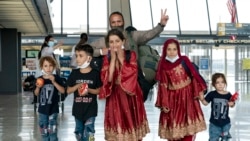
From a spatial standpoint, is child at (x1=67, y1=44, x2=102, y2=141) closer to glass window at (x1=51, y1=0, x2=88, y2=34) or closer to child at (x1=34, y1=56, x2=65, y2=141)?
child at (x1=34, y1=56, x2=65, y2=141)

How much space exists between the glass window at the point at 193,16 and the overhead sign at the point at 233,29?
122 cm

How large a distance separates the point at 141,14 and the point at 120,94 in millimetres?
28452

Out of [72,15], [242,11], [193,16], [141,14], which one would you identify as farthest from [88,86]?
[242,11]

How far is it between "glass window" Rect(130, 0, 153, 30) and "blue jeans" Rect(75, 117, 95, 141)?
26721 millimetres

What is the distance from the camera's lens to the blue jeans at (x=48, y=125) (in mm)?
5797

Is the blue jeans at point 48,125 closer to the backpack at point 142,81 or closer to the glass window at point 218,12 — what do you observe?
the backpack at point 142,81

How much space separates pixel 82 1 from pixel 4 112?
21.7 m

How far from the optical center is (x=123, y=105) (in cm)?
448

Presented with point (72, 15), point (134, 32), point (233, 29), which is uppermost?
point (72, 15)

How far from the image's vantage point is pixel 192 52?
35.2 metres

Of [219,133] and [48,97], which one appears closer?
[219,133]

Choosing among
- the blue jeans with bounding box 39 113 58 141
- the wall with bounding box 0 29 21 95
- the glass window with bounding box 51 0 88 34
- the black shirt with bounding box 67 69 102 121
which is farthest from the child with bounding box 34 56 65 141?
the glass window with bounding box 51 0 88 34

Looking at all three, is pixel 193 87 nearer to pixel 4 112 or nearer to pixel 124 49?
pixel 124 49

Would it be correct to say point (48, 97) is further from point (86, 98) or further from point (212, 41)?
point (212, 41)
